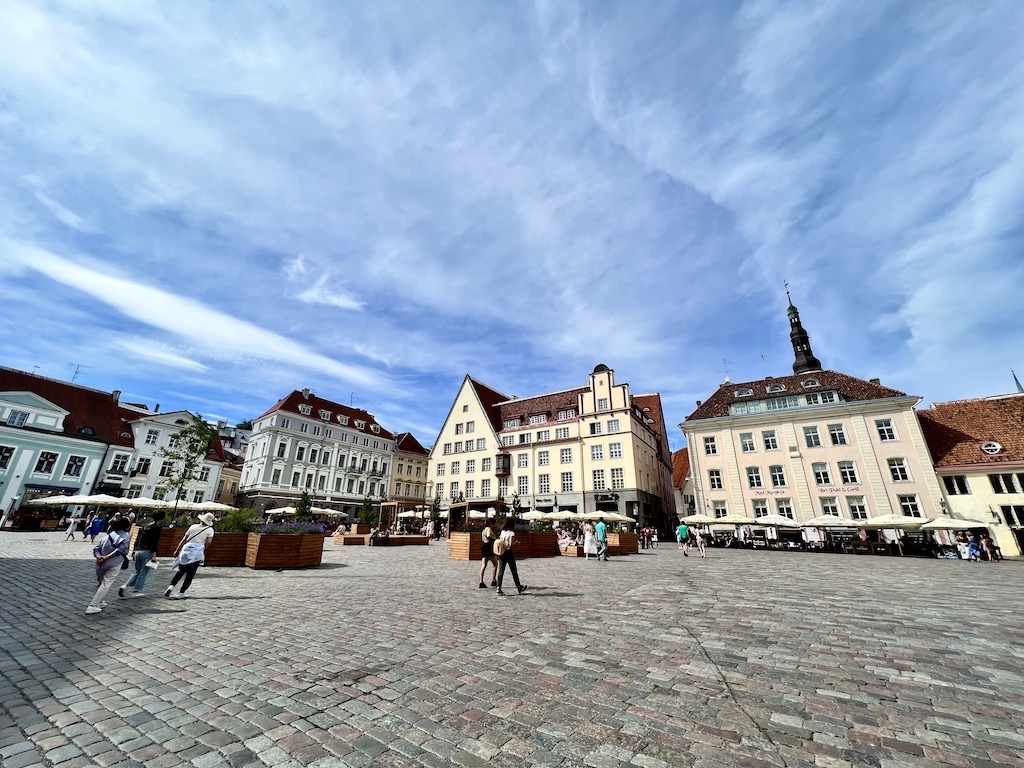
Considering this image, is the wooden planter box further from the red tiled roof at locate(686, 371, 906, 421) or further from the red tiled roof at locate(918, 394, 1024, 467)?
the red tiled roof at locate(918, 394, 1024, 467)

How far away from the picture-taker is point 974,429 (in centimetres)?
3244

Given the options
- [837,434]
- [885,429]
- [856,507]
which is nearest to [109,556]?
[856,507]

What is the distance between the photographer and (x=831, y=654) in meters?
5.47

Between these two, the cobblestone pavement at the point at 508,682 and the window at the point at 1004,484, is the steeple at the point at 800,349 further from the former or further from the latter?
the cobblestone pavement at the point at 508,682

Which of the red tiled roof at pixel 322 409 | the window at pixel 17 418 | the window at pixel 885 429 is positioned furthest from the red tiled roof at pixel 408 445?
the window at pixel 885 429

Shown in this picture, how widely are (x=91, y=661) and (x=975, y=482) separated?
148ft

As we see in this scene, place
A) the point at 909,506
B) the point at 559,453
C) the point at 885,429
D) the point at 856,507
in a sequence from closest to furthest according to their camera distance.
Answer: the point at 909,506
the point at 856,507
the point at 885,429
the point at 559,453

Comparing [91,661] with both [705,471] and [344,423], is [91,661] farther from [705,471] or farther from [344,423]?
[344,423]

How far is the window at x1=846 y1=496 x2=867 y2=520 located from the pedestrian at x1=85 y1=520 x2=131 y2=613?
4219 cm

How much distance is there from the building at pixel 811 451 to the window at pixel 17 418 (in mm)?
60386

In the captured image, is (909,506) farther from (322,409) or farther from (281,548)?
(322,409)

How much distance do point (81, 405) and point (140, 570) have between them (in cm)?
4925

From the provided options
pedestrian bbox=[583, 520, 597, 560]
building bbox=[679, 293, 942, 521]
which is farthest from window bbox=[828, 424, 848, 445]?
pedestrian bbox=[583, 520, 597, 560]

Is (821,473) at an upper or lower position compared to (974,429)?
lower
